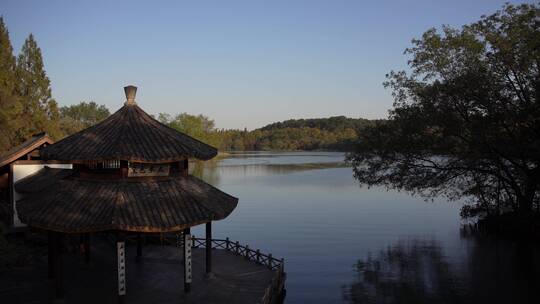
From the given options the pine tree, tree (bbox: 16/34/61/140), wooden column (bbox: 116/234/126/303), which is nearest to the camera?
wooden column (bbox: 116/234/126/303)

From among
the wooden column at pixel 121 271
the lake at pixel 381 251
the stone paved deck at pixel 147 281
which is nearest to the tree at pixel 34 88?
the lake at pixel 381 251

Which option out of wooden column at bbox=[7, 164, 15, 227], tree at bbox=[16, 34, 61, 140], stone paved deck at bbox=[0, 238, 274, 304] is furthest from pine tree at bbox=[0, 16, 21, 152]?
stone paved deck at bbox=[0, 238, 274, 304]

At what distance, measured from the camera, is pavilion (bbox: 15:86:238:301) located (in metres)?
14.1

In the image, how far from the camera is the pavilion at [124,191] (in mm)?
14086

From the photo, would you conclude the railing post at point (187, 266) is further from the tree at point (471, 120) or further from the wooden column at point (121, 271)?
the tree at point (471, 120)

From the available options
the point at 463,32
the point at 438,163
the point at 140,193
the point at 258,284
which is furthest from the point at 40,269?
the point at 463,32

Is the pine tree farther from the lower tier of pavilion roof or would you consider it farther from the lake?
the lower tier of pavilion roof

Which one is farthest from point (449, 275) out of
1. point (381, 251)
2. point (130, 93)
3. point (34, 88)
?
point (34, 88)

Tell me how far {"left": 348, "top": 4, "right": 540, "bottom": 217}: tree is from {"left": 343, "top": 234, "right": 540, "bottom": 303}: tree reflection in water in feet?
17.6

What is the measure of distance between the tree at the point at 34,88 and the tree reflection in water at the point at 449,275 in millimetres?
34755

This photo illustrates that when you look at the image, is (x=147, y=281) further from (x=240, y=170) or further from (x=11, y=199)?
(x=240, y=170)

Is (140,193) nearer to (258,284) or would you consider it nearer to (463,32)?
(258,284)

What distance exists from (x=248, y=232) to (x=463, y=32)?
23.0m

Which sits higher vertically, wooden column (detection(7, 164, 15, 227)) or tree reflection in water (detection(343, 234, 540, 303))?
wooden column (detection(7, 164, 15, 227))
